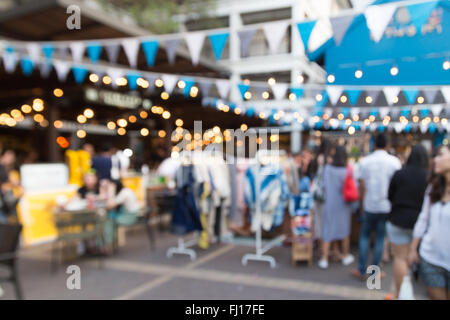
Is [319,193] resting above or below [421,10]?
below

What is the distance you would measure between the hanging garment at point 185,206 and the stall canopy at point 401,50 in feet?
9.61

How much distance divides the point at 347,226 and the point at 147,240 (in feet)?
13.7

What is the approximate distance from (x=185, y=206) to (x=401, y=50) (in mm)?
4069

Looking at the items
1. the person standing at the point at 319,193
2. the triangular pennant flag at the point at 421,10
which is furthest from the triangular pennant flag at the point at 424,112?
the triangular pennant flag at the point at 421,10

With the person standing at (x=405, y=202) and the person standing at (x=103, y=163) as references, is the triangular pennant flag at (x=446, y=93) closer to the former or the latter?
the person standing at (x=405, y=202)

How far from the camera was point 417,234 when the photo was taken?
2977 millimetres

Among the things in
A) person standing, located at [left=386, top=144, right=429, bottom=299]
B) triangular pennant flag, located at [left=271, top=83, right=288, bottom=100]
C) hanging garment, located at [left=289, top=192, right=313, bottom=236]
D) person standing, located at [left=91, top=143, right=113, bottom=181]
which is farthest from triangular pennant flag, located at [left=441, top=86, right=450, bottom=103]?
person standing, located at [left=91, top=143, right=113, bottom=181]

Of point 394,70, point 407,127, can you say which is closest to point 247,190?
point 394,70

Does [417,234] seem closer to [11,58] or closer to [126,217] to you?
[126,217]

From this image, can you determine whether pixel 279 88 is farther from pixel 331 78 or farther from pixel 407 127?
pixel 407 127

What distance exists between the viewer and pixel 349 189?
5328mm

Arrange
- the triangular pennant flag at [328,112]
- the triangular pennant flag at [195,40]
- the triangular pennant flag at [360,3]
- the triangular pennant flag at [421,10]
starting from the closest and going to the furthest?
the triangular pennant flag at [421,10]
the triangular pennant flag at [360,3]
the triangular pennant flag at [195,40]
the triangular pennant flag at [328,112]

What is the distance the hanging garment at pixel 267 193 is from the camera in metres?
5.85

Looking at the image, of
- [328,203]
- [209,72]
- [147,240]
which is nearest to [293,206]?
[328,203]
